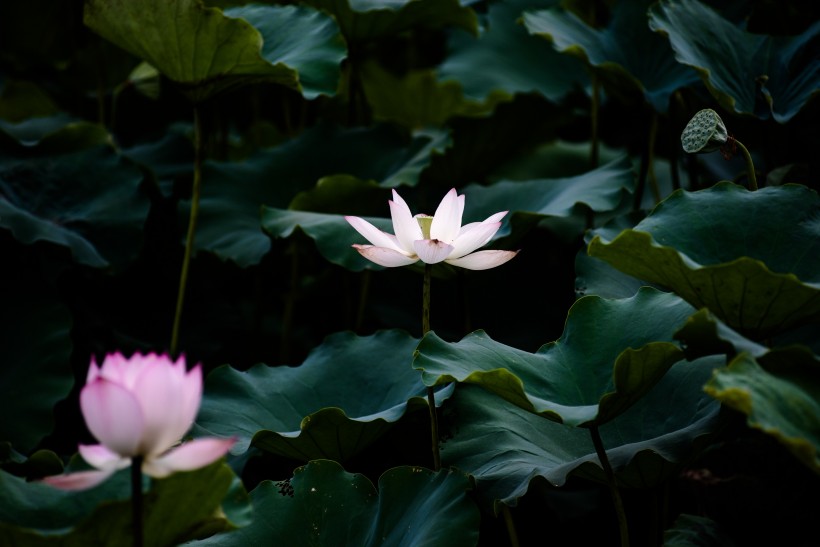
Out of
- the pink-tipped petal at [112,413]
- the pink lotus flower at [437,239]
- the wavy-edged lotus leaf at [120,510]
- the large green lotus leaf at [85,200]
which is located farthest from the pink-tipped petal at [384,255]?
the large green lotus leaf at [85,200]

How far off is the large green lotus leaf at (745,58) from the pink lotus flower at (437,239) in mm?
575

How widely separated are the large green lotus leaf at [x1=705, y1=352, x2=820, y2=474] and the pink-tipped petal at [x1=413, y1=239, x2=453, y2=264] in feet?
1.12

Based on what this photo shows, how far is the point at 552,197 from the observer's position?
Answer: 1675 millimetres

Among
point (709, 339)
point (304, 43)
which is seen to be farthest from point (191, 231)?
point (709, 339)

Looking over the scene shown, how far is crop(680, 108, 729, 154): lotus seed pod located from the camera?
1104 mm

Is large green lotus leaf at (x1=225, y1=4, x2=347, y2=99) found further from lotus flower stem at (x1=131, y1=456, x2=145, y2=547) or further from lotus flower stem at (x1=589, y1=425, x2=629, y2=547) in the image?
lotus flower stem at (x1=131, y1=456, x2=145, y2=547)

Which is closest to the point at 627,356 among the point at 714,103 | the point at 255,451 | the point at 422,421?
the point at 422,421

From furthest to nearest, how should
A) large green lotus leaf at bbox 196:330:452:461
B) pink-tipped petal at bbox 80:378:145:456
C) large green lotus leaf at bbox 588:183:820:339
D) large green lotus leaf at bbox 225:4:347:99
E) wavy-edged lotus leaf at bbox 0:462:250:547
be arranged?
large green lotus leaf at bbox 225:4:347:99
large green lotus leaf at bbox 196:330:452:461
large green lotus leaf at bbox 588:183:820:339
wavy-edged lotus leaf at bbox 0:462:250:547
pink-tipped petal at bbox 80:378:145:456

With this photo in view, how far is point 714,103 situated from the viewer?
1.72 meters

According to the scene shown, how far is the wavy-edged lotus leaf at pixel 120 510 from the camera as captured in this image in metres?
0.81

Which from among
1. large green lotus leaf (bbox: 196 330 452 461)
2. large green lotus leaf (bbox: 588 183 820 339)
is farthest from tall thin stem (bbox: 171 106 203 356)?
large green lotus leaf (bbox: 588 183 820 339)

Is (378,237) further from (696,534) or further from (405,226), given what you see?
(696,534)

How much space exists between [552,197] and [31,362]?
3.08 ft

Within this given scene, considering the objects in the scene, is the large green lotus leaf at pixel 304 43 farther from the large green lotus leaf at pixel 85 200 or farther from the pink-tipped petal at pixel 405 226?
the pink-tipped petal at pixel 405 226
